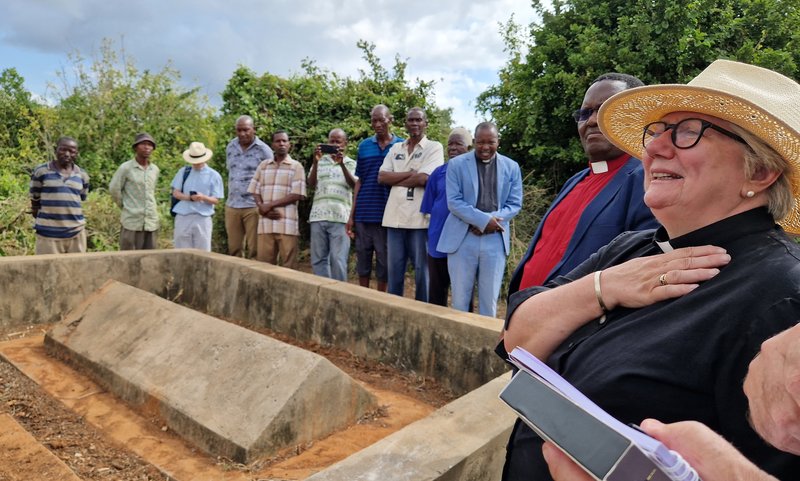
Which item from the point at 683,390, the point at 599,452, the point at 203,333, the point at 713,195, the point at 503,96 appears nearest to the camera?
the point at 599,452

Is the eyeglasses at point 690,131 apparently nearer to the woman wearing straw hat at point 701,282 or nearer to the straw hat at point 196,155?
the woman wearing straw hat at point 701,282

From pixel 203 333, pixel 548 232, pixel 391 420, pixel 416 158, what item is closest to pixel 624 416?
pixel 548 232

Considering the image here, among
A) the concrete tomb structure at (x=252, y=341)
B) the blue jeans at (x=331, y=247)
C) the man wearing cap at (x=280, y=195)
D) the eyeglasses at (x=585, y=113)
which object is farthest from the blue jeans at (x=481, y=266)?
the man wearing cap at (x=280, y=195)

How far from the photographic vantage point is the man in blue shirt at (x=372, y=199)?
5609 mm

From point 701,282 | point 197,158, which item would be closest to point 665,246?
point 701,282

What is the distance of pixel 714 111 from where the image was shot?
1.28 m

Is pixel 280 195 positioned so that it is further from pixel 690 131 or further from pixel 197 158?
pixel 690 131

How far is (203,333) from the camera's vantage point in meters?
3.70

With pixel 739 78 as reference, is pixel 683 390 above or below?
below

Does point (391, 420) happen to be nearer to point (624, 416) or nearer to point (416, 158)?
point (624, 416)

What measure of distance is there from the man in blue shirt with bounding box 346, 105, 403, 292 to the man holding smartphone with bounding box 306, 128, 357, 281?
12 cm

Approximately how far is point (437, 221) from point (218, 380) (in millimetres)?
2277

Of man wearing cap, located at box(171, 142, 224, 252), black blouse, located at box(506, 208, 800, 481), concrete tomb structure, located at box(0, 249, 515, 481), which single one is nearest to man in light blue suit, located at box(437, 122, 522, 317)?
concrete tomb structure, located at box(0, 249, 515, 481)

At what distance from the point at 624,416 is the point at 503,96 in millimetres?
8064
